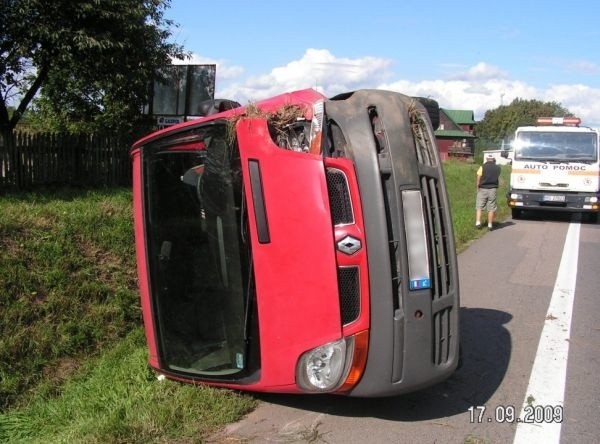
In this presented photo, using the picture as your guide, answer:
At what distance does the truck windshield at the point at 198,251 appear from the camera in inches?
134

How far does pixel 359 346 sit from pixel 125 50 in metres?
9.52

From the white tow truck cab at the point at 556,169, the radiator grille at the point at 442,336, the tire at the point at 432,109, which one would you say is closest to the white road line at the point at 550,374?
the radiator grille at the point at 442,336

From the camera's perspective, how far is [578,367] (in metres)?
4.55

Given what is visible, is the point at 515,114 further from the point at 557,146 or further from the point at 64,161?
the point at 64,161

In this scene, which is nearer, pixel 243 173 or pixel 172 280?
pixel 243 173

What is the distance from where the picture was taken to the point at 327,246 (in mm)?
3051

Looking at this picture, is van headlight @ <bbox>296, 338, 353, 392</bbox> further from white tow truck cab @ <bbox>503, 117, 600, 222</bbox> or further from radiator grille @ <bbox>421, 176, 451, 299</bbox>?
white tow truck cab @ <bbox>503, 117, 600, 222</bbox>

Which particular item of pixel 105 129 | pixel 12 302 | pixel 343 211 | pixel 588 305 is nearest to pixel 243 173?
pixel 343 211

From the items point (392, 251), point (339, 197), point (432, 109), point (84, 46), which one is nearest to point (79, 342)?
point (339, 197)

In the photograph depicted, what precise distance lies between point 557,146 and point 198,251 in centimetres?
1357

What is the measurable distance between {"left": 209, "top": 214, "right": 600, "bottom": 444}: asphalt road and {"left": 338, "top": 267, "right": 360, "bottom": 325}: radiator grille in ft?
2.48

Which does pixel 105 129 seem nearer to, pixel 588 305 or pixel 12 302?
pixel 12 302

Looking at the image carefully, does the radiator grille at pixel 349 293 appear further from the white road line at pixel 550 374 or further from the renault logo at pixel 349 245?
the white road line at pixel 550 374

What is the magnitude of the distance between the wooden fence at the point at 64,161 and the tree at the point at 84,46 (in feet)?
1.33
